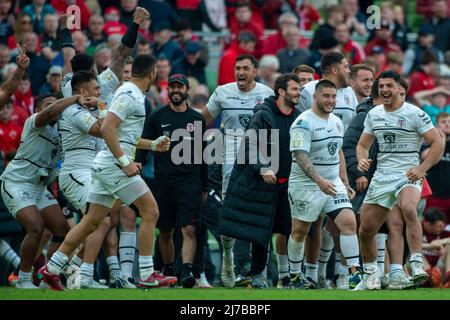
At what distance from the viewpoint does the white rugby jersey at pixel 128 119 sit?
1270 cm

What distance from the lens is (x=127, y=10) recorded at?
69.9 ft

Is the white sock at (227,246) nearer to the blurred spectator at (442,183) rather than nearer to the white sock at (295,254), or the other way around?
the white sock at (295,254)

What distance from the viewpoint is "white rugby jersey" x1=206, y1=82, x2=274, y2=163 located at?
1548 centimetres

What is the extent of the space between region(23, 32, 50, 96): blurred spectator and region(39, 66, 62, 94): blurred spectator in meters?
0.74

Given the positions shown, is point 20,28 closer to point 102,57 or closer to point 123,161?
point 102,57

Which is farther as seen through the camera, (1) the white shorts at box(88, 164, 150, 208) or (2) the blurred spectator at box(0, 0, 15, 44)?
(2) the blurred spectator at box(0, 0, 15, 44)

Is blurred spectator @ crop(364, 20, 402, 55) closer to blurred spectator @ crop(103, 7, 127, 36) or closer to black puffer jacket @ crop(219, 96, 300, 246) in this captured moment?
blurred spectator @ crop(103, 7, 127, 36)

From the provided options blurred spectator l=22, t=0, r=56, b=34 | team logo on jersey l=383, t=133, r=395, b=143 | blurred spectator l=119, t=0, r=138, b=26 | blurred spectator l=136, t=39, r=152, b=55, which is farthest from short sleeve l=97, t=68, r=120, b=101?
blurred spectator l=119, t=0, r=138, b=26

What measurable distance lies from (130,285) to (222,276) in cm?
119

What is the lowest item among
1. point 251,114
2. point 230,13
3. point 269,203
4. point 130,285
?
point 130,285

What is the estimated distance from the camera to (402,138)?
44.6 feet

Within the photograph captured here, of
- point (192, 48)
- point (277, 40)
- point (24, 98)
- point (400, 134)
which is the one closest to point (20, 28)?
point (24, 98)
